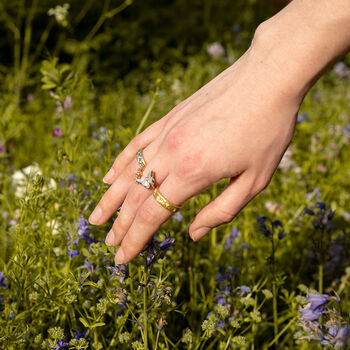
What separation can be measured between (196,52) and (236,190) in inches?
242

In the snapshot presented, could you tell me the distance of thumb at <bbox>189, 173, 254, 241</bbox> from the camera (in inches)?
53.0

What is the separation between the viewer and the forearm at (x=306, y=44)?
1.27 metres

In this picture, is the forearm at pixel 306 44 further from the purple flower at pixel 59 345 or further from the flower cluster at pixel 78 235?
the purple flower at pixel 59 345

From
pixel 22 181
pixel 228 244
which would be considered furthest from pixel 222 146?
pixel 22 181

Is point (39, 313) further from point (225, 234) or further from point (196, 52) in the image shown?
point (196, 52)

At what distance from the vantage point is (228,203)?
1.38 m

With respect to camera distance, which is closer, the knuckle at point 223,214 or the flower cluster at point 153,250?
the knuckle at point 223,214

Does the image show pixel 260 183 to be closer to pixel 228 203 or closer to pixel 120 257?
pixel 228 203

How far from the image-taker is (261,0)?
8.40 metres

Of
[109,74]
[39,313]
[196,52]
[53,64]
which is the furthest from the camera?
[196,52]

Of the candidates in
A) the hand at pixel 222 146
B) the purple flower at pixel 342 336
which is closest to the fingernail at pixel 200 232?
the hand at pixel 222 146

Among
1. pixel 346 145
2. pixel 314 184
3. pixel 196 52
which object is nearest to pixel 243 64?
pixel 314 184

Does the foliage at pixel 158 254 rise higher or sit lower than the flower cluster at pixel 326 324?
higher

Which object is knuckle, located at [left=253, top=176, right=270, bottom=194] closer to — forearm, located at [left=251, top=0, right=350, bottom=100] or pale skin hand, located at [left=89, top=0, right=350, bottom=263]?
pale skin hand, located at [left=89, top=0, right=350, bottom=263]
